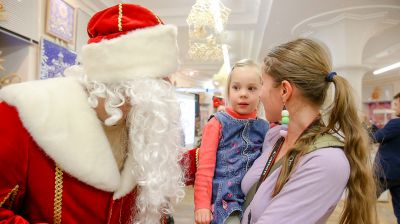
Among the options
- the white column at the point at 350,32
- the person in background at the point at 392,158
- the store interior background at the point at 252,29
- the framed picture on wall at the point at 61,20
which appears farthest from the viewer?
the white column at the point at 350,32

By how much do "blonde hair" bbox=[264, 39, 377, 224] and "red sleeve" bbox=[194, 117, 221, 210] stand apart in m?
0.42

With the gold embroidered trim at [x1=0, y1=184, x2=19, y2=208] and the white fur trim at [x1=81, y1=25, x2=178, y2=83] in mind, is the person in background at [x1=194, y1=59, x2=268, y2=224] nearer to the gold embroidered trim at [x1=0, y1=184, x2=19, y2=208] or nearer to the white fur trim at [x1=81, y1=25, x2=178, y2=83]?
the white fur trim at [x1=81, y1=25, x2=178, y2=83]

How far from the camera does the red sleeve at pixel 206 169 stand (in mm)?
1430

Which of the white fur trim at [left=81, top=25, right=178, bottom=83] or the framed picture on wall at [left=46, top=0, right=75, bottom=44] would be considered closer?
the white fur trim at [left=81, top=25, right=178, bottom=83]

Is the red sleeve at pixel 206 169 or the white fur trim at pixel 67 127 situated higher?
the white fur trim at pixel 67 127

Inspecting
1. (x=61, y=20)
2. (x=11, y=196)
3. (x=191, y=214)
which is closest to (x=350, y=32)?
(x=191, y=214)

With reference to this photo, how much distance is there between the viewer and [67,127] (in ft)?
3.02

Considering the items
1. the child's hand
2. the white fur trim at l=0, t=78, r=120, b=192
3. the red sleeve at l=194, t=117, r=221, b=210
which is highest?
the white fur trim at l=0, t=78, r=120, b=192

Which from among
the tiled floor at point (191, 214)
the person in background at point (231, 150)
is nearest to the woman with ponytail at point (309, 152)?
the person in background at point (231, 150)

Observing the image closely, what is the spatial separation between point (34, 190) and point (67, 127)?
0.21 metres

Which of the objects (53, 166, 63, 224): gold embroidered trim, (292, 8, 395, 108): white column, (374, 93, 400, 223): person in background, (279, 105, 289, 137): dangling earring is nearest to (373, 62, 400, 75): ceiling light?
(292, 8, 395, 108): white column

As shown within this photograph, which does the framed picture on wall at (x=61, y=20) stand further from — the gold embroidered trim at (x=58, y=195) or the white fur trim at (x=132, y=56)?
the gold embroidered trim at (x=58, y=195)

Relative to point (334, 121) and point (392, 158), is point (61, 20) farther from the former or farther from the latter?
point (392, 158)

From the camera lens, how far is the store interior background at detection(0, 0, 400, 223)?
3076mm
